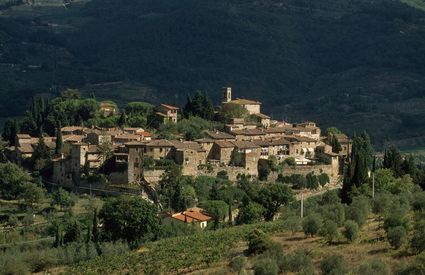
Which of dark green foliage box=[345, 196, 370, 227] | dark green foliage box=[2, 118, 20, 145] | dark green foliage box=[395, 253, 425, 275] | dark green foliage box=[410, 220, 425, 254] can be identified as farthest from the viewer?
dark green foliage box=[2, 118, 20, 145]

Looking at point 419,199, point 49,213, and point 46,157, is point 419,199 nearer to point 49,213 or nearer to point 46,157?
point 49,213

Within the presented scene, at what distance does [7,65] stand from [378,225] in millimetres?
134621

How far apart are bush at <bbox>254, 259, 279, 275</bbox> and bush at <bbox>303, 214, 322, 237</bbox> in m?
8.69

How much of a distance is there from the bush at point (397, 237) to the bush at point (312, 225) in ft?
20.4

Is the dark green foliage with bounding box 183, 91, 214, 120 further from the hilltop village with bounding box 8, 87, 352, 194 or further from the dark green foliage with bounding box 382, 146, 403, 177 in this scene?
the dark green foliage with bounding box 382, 146, 403, 177

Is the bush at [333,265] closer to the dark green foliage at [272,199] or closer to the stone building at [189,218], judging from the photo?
the stone building at [189,218]

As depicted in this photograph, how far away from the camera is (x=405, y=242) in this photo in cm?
3991

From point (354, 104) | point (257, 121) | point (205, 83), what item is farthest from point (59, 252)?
point (205, 83)

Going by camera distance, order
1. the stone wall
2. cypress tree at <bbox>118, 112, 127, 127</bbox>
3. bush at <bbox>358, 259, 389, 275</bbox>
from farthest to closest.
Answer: cypress tree at <bbox>118, 112, 127, 127</bbox>
the stone wall
bush at <bbox>358, 259, 389, 275</bbox>

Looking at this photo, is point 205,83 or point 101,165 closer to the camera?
point 101,165

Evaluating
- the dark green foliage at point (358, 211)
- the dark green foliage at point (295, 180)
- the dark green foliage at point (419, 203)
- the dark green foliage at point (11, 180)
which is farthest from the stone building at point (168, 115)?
the dark green foliage at point (419, 203)

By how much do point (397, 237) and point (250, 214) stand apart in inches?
729

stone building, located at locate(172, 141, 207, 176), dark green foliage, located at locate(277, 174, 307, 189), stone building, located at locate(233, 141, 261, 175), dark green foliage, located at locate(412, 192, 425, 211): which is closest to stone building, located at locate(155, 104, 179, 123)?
stone building, located at locate(172, 141, 207, 176)

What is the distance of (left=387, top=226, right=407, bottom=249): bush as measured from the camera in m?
39.7
